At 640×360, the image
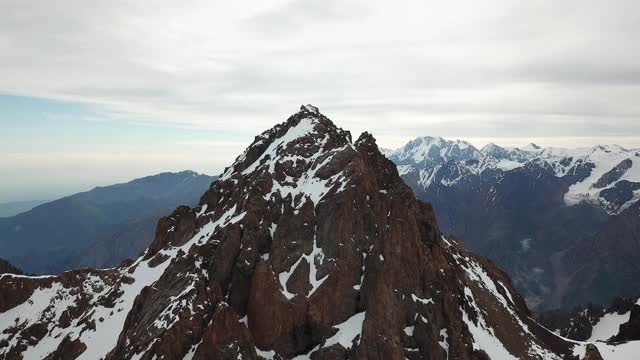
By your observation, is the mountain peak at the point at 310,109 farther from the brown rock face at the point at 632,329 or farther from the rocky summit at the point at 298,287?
the brown rock face at the point at 632,329

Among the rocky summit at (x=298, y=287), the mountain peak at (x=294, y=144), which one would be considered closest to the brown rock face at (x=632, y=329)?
the rocky summit at (x=298, y=287)

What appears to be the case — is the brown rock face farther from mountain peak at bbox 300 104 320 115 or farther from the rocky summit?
mountain peak at bbox 300 104 320 115

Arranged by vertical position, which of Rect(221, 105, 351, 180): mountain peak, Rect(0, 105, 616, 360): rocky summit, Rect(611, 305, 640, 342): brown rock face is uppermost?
Rect(221, 105, 351, 180): mountain peak

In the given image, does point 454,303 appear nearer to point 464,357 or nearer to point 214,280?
Result: point 464,357

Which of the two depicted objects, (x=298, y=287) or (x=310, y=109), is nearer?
(x=298, y=287)

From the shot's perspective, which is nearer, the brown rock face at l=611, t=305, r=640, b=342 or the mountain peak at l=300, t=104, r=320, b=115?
the mountain peak at l=300, t=104, r=320, b=115

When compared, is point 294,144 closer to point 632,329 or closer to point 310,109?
point 310,109

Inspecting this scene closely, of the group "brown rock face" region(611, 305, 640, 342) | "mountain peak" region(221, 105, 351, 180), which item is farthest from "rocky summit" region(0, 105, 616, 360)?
"brown rock face" region(611, 305, 640, 342)

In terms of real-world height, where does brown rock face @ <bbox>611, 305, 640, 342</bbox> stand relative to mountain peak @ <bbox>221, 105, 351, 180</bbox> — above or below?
below

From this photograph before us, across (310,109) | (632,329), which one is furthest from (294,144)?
(632,329)
